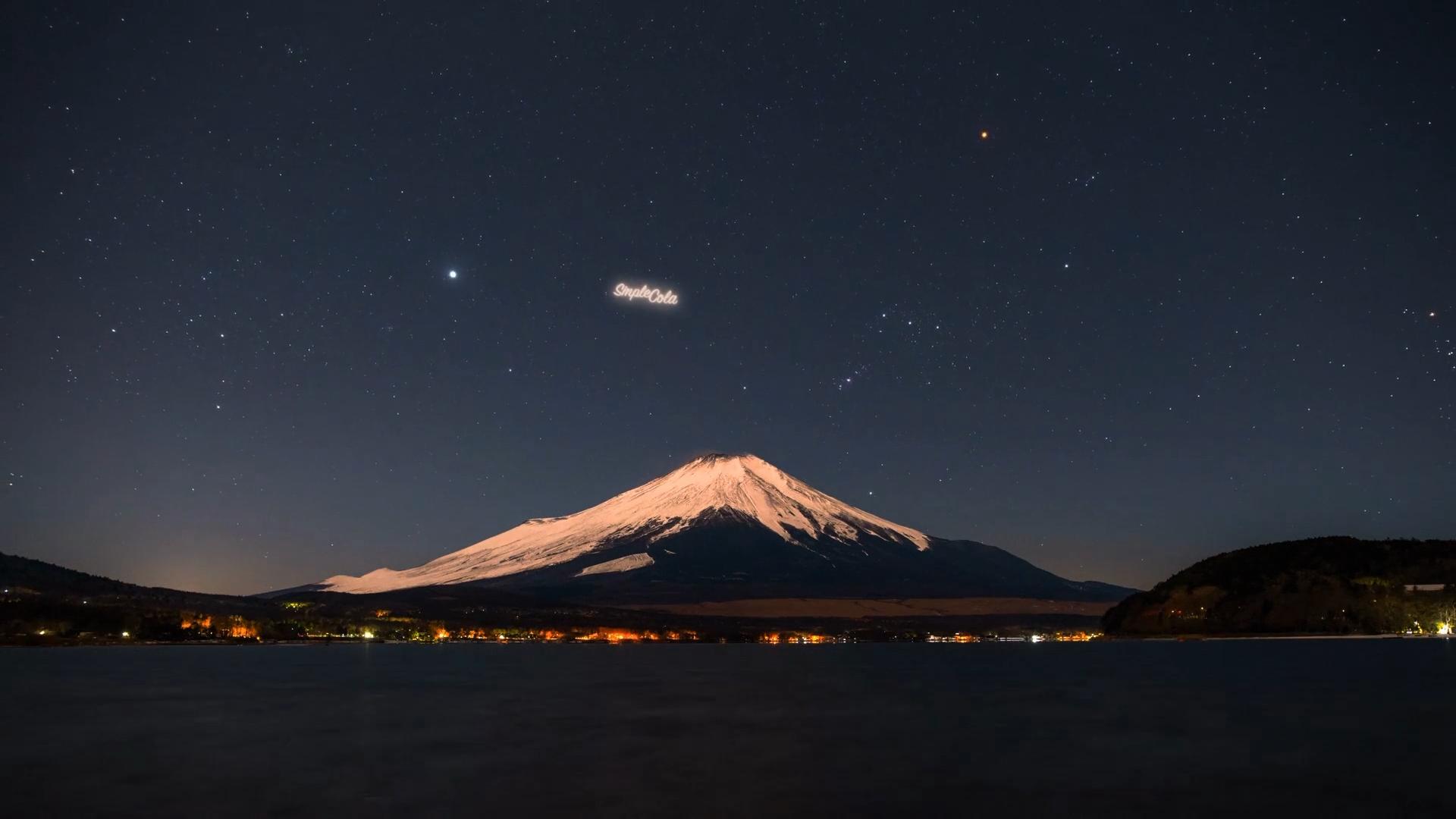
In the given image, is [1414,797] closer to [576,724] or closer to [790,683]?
[576,724]

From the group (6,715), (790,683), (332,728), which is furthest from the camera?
(790,683)

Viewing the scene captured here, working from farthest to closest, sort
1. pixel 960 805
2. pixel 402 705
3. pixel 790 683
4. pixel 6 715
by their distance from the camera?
pixel 790 683 < pixel 402 705 < pixel 6 715 < pixel 960 805

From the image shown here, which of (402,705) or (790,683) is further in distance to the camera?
(790,683)

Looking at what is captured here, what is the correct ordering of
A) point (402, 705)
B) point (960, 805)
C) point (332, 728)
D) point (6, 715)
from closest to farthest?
1. point (960, 805)
2. point (332, 728)
3. point (6, 715)
4. point (402, 705)

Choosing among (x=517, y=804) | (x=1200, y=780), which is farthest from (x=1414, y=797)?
(x=517, y=804)

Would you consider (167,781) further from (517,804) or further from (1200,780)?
(1200,780)

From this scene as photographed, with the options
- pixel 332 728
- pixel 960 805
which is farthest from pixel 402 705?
pixel 960 805
